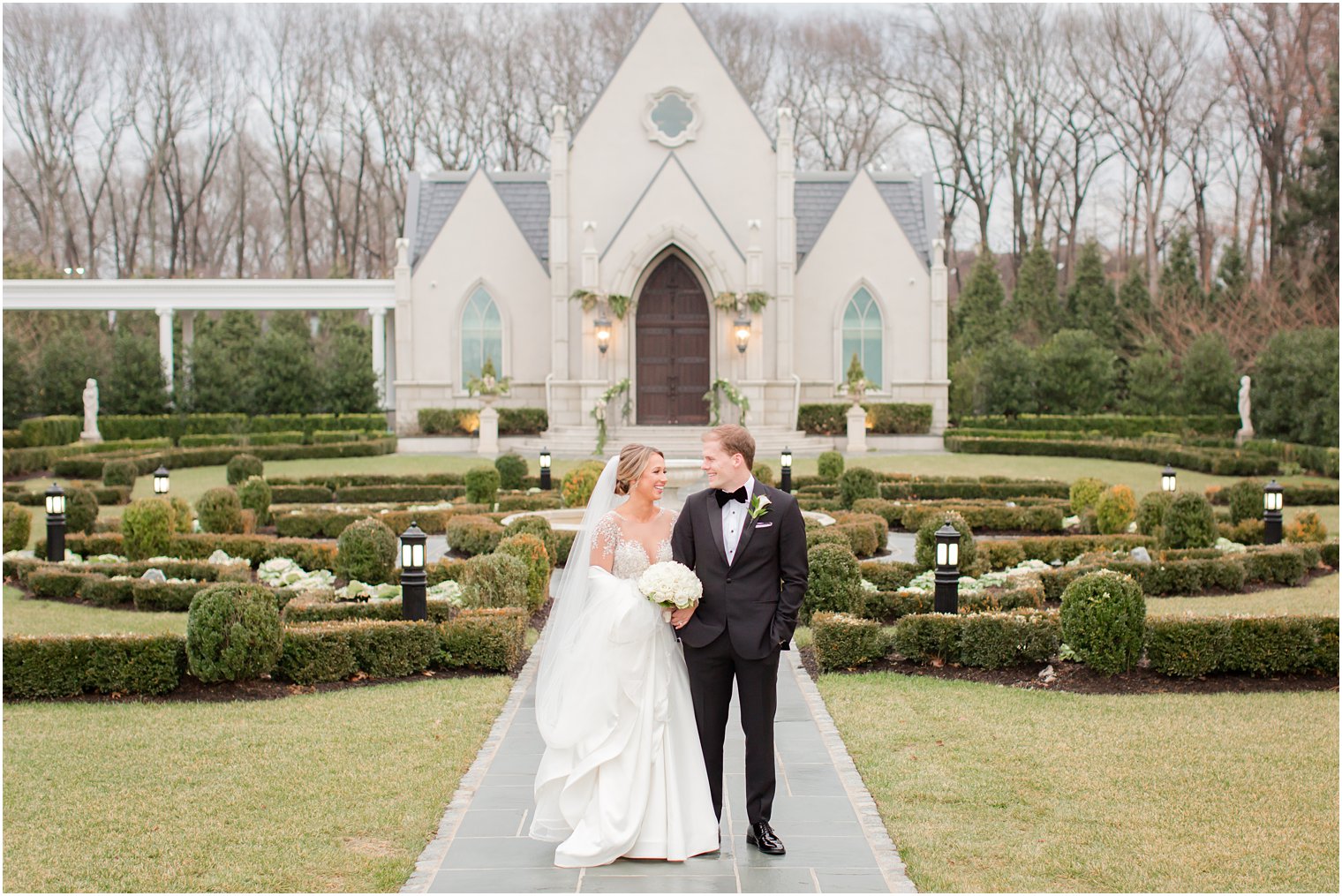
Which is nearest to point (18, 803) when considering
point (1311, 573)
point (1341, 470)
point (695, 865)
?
point (695, 865)

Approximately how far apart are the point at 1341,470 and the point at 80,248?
51.5 meters

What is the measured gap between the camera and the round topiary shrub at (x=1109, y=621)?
930 centimetres

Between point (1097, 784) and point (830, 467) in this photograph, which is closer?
point (1097, 784)

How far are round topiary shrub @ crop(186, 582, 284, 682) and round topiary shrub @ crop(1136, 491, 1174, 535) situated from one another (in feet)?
36.3

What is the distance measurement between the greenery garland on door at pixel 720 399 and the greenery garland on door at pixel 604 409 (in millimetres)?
1993

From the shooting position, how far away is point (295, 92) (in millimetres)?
52188

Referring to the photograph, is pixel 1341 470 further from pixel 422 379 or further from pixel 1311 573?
pixel 422 379

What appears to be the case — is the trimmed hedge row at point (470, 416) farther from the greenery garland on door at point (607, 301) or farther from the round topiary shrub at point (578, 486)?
the round topiary shrub at point (578, 486)

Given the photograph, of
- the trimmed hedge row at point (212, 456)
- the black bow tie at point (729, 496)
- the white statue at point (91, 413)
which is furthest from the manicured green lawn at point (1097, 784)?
the white statue at point (91, 413)

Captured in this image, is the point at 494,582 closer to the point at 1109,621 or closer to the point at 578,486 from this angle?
the point at 1109,621

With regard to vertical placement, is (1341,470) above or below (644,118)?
below

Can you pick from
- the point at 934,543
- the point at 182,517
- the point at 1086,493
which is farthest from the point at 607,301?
the point at 934,543

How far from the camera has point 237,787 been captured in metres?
6.87

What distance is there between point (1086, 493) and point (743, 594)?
43.5ft
